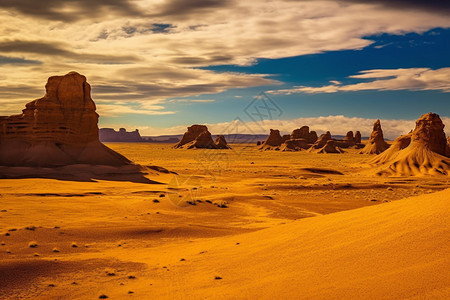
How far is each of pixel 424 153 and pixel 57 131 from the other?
42.4m

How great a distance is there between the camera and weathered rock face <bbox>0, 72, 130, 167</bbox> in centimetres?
3706

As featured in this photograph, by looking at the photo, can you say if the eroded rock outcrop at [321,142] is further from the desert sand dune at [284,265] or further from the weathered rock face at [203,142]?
the desert sand dune at [284,265]

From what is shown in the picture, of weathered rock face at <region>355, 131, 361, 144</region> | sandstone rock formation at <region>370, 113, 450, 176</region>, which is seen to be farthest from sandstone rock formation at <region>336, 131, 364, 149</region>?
sandstone rock formation at <region>370, 113, 450, 176</region>

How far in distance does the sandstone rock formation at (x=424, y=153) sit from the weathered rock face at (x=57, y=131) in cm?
3236

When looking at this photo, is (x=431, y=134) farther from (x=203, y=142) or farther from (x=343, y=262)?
(x=203, y=142)

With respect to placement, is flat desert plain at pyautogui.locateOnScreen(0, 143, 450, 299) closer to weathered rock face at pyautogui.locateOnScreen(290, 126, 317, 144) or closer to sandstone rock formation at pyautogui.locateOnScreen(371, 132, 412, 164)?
sandstone rock formation at pyautogui.locateOnScreen(371, 132, 412, 164)

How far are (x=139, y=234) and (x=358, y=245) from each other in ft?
28.4

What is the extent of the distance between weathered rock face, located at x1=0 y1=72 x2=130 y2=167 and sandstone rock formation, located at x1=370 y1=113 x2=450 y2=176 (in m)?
32.4

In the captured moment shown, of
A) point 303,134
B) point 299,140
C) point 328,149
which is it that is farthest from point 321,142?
point 303,134

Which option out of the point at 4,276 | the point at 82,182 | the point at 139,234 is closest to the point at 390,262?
the point at 4,276

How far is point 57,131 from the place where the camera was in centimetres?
3897

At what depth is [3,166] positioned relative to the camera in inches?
1367

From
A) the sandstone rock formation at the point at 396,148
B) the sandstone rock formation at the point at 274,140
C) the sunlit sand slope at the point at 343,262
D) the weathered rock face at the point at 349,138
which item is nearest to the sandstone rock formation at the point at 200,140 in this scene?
the sandstone rock formation at the point at 274,140

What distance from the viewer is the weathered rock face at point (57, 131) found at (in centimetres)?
3706
